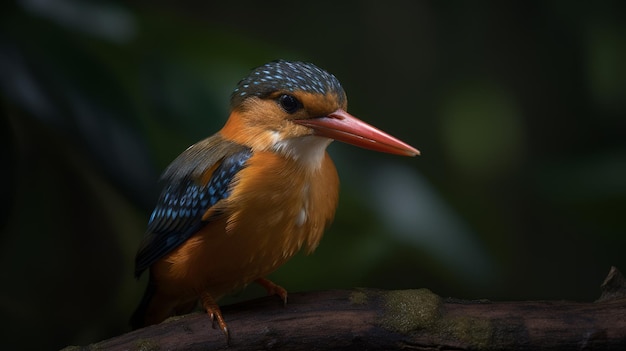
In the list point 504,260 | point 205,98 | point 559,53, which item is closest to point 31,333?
point 205,98

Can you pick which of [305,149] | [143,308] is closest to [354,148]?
[305,149]

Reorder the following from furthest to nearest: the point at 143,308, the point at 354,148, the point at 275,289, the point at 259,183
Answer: the point at 354,148, the point at 143,308, the point at 275,289, the point at 259,183

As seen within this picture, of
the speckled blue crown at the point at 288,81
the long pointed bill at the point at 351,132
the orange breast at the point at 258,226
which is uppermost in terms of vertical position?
the speckled blue crown at the point at 288,81

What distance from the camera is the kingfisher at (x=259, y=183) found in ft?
4.27

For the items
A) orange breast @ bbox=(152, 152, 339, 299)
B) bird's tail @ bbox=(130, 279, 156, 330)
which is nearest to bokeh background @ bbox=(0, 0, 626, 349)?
bird's tail @ bbox=(130, 279, 156, 330)

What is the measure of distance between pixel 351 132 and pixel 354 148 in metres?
0.57

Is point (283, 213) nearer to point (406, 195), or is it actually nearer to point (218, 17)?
point (406, 195)

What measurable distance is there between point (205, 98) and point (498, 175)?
99 centimetres

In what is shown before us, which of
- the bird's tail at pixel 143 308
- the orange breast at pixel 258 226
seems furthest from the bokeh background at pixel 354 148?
the orange breast at pixel 258 226

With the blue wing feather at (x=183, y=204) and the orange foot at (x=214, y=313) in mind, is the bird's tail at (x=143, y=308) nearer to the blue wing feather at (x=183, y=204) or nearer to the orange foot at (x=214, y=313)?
the blue wing feather at (x=183, y=204)

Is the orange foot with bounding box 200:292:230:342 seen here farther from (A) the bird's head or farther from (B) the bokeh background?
(B) the bokeh background

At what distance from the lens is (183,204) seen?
1375 mm

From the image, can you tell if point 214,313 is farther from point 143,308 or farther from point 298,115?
point 298,115

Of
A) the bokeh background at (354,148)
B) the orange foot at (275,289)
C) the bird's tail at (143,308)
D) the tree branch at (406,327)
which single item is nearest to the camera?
the tree branch at (406,327)
